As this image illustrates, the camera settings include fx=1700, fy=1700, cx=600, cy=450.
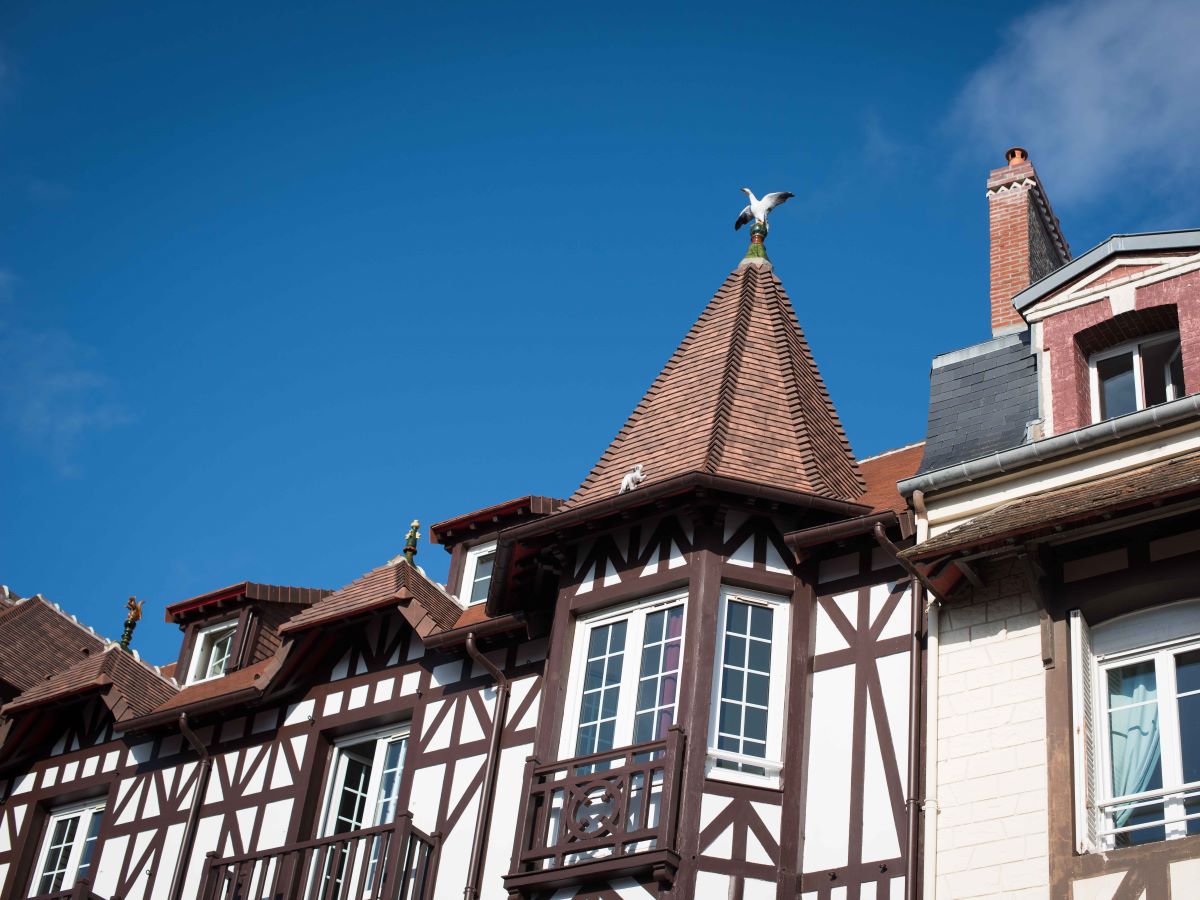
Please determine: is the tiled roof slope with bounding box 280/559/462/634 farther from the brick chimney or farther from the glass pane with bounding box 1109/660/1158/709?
the glass pane with bounding box 1109/660/1158/709

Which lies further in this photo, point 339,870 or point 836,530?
point 339,870

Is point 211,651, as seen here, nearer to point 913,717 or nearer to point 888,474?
point 888,474

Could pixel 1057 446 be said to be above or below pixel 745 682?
above

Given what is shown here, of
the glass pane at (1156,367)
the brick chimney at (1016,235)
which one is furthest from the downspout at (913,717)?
the brick chimney at (1016,235)

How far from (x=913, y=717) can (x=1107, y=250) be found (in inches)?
186

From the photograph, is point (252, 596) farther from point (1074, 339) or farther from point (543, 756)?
point (1074, 339)

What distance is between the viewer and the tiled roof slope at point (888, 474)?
15806 mm

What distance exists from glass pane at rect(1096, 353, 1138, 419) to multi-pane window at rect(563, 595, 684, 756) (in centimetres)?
414

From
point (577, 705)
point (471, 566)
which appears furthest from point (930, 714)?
point (471, 566)

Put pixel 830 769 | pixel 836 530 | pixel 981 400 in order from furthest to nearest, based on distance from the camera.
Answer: pixel 981 400 → pixel 836 530 → pixel 830 769

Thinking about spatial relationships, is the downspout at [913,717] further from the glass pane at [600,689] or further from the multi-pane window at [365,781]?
the multi-pane window at [365,781]

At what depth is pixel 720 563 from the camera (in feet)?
50.1

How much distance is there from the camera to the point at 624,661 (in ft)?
50.3

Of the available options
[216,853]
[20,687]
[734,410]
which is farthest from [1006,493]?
[20,687]
